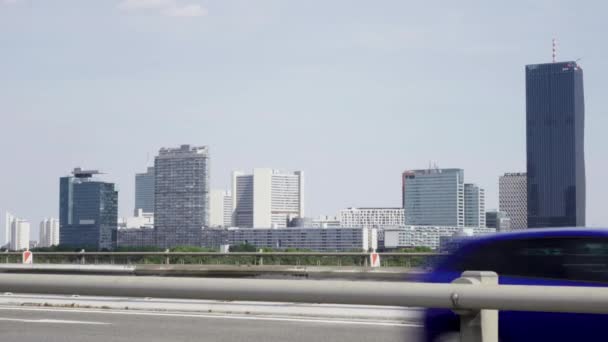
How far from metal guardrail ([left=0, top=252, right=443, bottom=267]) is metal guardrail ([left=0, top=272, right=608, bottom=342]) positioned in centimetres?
2337

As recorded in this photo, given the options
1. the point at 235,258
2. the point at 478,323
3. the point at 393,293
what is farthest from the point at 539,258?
the point at 235,258

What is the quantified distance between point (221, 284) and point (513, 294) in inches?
38.7

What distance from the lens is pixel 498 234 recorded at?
683 cm

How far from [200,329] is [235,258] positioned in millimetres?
29749

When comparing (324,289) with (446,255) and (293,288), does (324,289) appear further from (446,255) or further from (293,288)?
(446,255)

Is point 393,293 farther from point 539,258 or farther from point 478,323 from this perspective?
point 539,258

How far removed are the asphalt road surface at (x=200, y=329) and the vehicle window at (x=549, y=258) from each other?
243 centimetres

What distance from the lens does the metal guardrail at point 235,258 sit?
29.4m

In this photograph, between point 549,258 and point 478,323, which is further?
point 549,258

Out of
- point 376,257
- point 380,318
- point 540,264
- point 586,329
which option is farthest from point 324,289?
point 376,257

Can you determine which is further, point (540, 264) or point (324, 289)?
point (540, 264)

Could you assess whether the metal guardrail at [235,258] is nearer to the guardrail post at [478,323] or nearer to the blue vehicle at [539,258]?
the blue vehicle at [539,258]

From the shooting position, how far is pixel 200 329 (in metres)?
3.52

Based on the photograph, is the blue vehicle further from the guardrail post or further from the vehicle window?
the guardrail post
